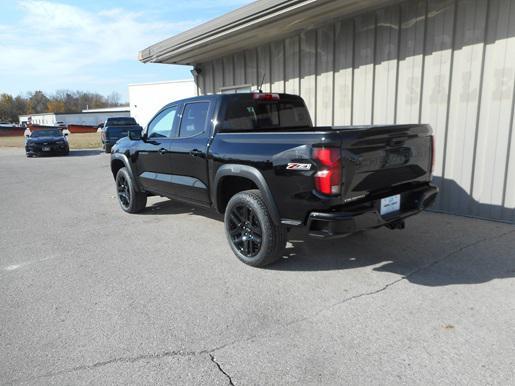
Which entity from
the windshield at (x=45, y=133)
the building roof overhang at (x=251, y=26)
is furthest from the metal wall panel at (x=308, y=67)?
the windshield at (x=45, y=133)

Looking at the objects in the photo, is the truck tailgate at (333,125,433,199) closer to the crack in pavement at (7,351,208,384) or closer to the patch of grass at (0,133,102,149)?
the crack in pavement at (7,351,208,384)

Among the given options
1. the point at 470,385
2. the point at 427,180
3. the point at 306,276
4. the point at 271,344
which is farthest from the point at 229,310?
the point at 427,180

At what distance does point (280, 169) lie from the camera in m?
3.74

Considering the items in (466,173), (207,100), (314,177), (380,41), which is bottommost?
(466,173)

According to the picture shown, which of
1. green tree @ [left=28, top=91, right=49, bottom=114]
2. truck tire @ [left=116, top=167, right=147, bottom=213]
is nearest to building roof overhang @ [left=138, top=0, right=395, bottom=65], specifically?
truck tire @ [left=116, top=167, right=147, bottom=213]

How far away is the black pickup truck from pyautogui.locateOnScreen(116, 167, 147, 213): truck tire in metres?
1.02

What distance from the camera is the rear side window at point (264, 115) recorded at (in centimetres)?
482

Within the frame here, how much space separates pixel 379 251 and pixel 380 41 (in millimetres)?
3823

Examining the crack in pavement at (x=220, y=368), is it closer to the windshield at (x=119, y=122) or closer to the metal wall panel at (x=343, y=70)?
the metal wall panel at (x=343, y=70)

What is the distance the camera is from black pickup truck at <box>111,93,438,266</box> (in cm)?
344

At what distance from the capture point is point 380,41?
663cm

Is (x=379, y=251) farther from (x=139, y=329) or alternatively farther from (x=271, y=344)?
(x=139, y=329)

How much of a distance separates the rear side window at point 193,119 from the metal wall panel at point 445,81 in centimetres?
333

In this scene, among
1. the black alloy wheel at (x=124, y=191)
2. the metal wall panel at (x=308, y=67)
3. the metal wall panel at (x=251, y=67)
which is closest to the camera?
the black alloy wheel at (x=124, y=191)
